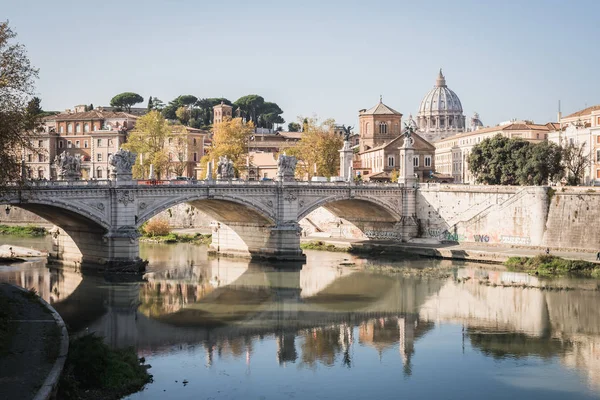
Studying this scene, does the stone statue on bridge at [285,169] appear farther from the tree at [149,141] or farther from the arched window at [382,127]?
the arched window at [382,127]

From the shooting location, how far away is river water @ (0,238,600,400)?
21.7 m

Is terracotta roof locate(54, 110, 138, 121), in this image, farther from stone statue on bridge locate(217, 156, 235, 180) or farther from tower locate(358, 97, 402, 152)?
stone statue on bridge locate(217, 156, 235, 180)

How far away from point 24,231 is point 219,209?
65.5 feet

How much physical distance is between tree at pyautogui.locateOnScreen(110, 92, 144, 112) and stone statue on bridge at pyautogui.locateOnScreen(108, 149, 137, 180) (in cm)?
7512

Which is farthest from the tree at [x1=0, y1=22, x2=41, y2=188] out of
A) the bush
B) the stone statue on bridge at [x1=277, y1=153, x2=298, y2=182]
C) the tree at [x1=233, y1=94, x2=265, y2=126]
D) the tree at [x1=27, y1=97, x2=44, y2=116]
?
the tree at [x1=233, y1=94, x2=265, y2=126]

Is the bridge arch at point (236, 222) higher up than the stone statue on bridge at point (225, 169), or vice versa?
the stone statue on bridge at point (225, 169)

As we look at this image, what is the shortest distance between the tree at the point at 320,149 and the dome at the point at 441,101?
81.3m

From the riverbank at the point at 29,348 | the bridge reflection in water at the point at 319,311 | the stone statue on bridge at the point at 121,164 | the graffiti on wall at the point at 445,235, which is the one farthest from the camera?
the graffiti on wall at the point at 445,235

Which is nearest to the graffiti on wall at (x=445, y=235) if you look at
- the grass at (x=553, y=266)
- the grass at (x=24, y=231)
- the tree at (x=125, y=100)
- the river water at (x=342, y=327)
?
the river water at (x=342, y=327)

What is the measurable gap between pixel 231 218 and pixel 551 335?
23685mm

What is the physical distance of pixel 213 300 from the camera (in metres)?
33.9

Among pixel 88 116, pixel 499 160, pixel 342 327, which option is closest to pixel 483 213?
pixel 499 160

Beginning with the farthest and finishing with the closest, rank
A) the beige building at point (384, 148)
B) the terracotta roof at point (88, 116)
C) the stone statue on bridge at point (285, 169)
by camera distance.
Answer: the terracotta roof at point (88, 116) → the beige building at point (384, 148) → the stone statue on bridge at point (285, 169)

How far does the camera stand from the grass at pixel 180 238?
178 ft
